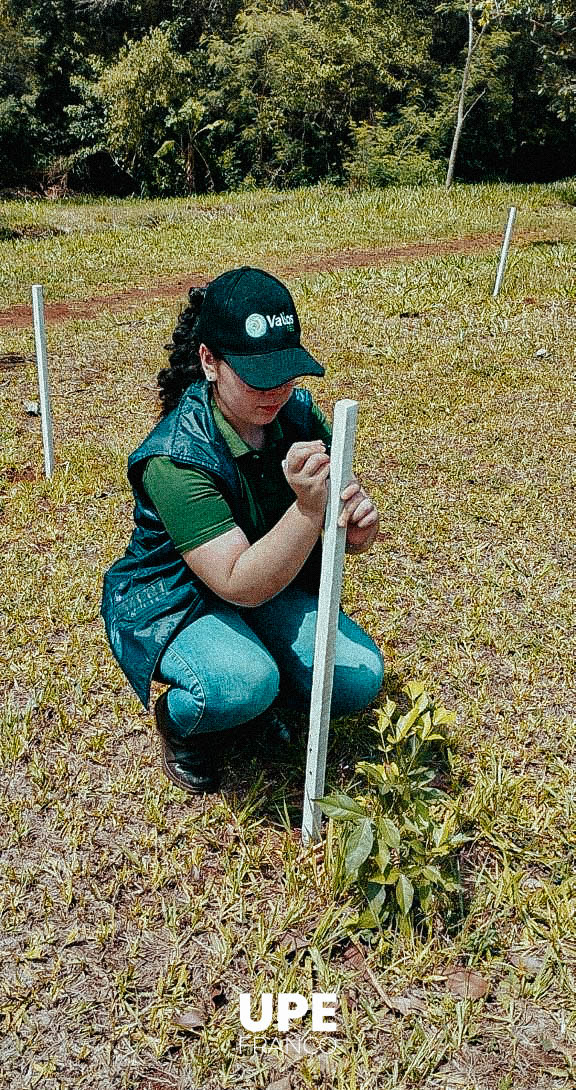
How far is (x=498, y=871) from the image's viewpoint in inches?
89.6

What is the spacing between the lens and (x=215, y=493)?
213 centimetres

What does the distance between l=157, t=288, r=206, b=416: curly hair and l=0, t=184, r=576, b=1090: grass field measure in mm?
961

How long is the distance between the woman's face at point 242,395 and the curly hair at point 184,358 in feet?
0.73

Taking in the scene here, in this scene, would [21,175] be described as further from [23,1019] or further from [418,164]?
[23,1019]

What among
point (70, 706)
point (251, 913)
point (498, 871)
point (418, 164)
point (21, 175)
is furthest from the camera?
point (21, 175)

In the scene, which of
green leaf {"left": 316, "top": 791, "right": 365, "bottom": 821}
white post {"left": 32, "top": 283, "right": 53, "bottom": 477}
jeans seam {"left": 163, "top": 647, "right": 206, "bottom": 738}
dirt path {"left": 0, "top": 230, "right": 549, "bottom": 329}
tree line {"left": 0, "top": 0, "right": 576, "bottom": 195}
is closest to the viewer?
green leaf {"left": 316, "top": 791, "right": 365, "bottom": 821}

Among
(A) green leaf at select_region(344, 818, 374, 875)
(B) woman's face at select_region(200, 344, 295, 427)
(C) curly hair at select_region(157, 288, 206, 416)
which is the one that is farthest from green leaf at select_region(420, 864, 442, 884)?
(C) curly hair at select_region(157, 288, 206, 416)

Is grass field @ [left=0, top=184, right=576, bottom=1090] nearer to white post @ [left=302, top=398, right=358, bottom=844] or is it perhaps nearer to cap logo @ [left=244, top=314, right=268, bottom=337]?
white post @ [left=302, top=398, right=358, bottom=844]

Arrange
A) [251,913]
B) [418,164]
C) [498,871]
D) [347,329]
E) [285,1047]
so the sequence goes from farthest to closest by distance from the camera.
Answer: [418,164] < [347,329] < [498,871] < [251,913] < [285,1047]

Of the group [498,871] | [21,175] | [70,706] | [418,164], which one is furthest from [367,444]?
[21,175]

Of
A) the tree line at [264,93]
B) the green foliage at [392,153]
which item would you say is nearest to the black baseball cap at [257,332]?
the green foliage at [392,153]

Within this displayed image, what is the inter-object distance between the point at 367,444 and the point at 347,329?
258 cm

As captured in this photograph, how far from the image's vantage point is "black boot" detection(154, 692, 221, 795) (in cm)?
239

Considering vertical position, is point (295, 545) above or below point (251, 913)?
above
